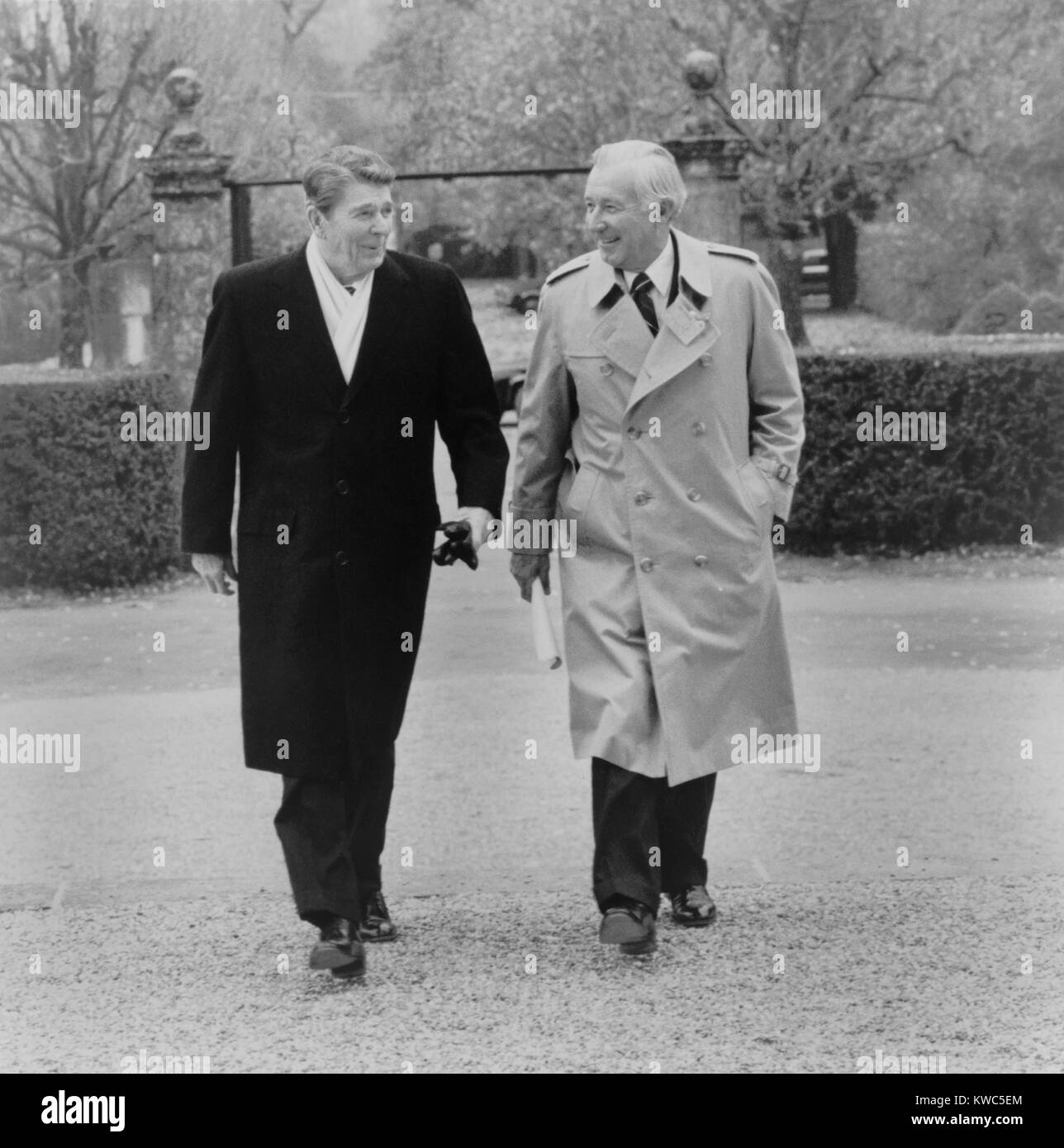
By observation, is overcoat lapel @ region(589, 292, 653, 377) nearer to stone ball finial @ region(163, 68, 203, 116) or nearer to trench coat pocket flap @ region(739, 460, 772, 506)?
trench coat pocket flap @ region(739, 460, 772, 506)

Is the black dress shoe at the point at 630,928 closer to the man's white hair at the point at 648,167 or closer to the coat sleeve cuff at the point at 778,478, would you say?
the coat sleeve cuff at the point at 778,478

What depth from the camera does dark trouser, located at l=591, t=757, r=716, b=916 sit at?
194 inches

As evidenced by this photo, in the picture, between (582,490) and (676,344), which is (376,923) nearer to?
(582,490)

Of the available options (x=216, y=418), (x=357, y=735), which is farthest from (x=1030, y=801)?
(x=216, y=418)

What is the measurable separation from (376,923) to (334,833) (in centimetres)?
41

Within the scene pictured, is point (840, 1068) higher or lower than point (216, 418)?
lower

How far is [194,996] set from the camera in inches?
187

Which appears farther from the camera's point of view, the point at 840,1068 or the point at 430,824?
the point at 430,824

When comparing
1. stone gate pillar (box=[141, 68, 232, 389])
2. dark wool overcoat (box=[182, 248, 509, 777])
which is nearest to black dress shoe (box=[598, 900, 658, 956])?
dark wool overcoat (box=[182, 248, 509, 777])

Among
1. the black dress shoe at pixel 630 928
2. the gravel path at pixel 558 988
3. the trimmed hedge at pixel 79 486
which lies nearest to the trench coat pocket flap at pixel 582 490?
the black dress shoe at pixel 630 928

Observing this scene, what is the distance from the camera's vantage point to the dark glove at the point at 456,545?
16.0 ft

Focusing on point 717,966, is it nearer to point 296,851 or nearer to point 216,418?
point 296,851
